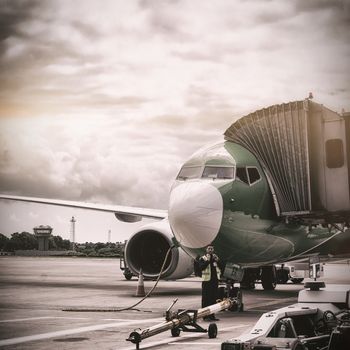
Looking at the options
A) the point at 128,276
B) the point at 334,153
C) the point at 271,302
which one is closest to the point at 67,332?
the point at 334,153

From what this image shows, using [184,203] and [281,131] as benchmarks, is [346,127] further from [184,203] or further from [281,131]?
[184,203]

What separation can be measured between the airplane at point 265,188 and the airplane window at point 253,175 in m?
0.02

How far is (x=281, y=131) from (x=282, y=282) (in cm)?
1137

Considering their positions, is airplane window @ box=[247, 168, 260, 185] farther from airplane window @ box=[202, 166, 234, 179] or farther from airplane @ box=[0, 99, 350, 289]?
airplane window @ box=[202, 166, 234, 179]

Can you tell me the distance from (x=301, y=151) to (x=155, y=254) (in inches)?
291

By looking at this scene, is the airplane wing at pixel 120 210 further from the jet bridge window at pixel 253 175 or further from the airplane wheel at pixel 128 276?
the jet bridge window at pixel 253 175

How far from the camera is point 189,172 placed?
1466 centimetres

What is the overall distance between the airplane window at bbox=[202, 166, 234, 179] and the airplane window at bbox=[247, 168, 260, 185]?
1.59ft

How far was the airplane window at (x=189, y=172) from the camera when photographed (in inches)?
567

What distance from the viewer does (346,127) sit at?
491 inches

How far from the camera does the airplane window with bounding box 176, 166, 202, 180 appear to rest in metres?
14.4

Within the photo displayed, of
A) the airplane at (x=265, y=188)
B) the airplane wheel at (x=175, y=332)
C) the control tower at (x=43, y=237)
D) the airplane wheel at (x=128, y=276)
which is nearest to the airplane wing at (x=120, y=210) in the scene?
the airplane wheel at (x=128, y=276)

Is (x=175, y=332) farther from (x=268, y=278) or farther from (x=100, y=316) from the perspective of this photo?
(x=268, y=278)

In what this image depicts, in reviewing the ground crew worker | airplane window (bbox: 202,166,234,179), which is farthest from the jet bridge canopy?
the ground crew worker
